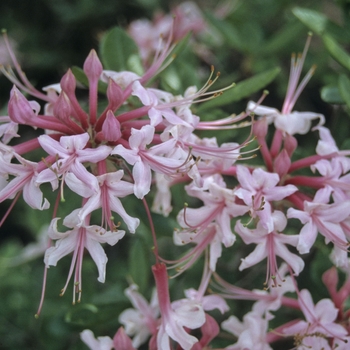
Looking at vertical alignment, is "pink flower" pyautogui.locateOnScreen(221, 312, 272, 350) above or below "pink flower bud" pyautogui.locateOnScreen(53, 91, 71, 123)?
below

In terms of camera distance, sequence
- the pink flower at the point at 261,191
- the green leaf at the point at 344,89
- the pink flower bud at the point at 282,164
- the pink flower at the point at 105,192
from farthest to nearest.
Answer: the green leaf at the point at 344,89 → the pink flower bud at the point at 282,164 → the pink flower at the point at 261,191 → the pink flower at the point at 105,192

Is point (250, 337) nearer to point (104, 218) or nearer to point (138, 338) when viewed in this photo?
point (138, 338)

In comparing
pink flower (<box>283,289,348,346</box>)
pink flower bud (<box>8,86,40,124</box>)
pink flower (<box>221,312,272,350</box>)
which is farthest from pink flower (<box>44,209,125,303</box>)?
pink flower (<box>283,289,348,346</box>)

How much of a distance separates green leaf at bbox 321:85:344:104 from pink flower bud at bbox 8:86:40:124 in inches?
29.2

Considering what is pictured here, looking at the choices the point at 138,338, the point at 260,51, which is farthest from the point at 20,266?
the point at 260,51

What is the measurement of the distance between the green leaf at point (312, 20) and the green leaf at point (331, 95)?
0.15 metres

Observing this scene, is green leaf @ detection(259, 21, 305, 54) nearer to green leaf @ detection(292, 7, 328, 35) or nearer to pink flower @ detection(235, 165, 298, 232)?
green leaf @ detection(292, 7, 328, 35)

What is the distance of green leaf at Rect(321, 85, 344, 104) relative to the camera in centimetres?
150

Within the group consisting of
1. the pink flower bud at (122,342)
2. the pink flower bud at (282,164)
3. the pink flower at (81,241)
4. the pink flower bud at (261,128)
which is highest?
the pink flower bud at (261,128)

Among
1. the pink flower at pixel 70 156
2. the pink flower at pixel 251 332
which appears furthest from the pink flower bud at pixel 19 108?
the pink flower at pixel 251 332

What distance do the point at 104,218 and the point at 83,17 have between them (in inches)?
77.8

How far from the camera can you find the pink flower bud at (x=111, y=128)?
1.13m

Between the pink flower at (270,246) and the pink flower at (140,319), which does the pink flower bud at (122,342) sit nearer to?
the pink flower at (140,319)

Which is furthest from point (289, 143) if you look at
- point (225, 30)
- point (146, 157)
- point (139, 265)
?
point (225, 30)
